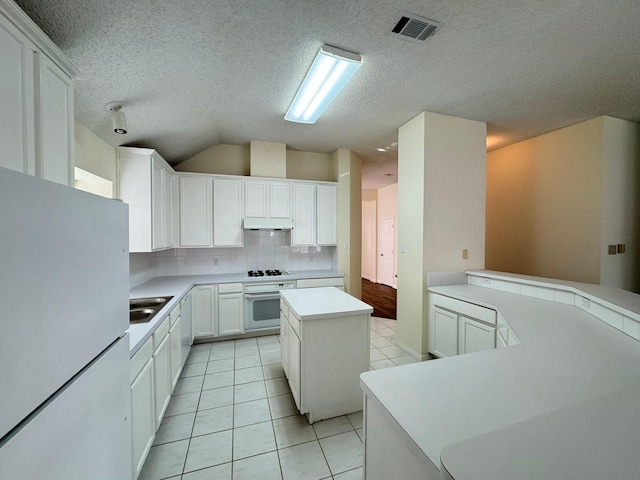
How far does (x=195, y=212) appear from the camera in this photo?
3666 mm

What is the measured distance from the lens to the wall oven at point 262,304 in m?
3.63

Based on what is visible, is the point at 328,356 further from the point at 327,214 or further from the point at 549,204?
the point at 549,204

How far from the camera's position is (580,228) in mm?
3199

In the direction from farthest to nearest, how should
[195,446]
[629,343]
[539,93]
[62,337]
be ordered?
[539,93] → [195,446] → [629,343] → [62,337]

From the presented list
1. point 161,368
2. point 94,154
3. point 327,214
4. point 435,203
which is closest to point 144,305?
point 161,368

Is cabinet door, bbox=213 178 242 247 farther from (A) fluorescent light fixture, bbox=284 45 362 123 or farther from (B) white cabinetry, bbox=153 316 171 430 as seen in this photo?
(B) white cabinetry, bbox=153 316 171 430

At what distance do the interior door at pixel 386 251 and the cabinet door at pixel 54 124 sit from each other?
6.89 m

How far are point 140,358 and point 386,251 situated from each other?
22.8 feet

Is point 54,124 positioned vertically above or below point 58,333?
above

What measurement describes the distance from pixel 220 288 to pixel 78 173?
1960 mm

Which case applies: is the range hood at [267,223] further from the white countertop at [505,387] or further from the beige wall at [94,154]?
the white countertop at [505,387]

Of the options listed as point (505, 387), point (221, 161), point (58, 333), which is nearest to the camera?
point (58, 333)

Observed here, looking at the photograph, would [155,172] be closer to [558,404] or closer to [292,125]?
[292,125]

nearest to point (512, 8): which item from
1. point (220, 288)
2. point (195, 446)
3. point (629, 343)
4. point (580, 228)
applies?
point (629, 343)
